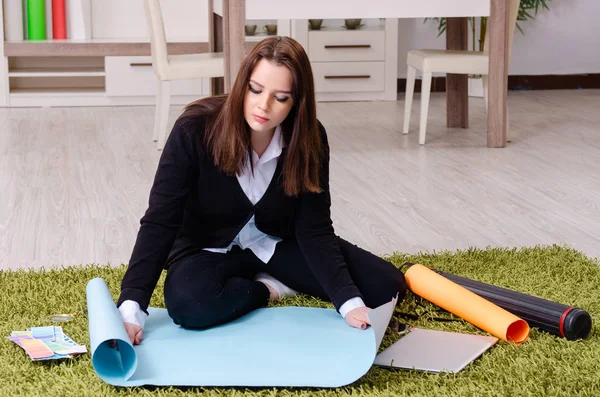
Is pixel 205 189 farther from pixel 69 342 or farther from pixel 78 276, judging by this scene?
pixel 78 276

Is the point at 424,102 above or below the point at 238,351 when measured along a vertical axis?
above

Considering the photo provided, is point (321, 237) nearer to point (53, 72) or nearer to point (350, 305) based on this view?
point (350, 305)

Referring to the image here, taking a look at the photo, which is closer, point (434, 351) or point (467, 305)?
point (434, 351)

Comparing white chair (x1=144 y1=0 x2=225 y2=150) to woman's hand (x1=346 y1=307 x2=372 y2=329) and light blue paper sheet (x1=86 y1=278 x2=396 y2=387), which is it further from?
woman's hand (x1=346 y1=307 x2=372 y2=329)

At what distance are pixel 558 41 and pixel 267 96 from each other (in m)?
5.13

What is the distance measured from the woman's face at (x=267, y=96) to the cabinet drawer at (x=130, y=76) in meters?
4.00

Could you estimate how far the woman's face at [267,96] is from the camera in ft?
5.16

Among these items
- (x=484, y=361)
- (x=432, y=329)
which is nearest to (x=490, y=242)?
(x=432, y=329)

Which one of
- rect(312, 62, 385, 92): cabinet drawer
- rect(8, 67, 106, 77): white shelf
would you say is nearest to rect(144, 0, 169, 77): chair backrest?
rect(8, 67, 106, 77): white shelf

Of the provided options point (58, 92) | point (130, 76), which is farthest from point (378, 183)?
point (58, 92)

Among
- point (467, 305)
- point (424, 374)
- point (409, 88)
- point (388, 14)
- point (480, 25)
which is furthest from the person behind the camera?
point (480, 25)

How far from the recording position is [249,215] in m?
1.81

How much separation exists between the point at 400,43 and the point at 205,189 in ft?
14.8

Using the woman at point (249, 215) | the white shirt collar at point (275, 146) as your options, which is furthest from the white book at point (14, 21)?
the white shirt collar at point (275, 146)
